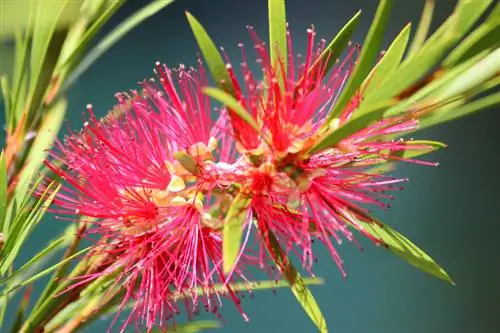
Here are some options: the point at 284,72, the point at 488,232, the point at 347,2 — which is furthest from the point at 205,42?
the point at 488,232

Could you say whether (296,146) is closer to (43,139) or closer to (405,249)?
(405,249)

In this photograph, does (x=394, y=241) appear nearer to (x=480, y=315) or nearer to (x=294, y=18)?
(x=294, y=18)

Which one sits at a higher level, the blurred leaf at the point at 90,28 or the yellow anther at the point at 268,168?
the blurred leaf at the point at 90,28

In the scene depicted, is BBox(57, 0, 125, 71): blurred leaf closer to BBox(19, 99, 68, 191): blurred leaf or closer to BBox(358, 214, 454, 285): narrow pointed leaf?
BBox(19, 99, 68, 191): blurred leaf

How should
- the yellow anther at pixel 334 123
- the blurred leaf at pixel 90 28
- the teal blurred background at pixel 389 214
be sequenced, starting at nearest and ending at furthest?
the yellow anther at pixel 334 123 → the blurred leaf at pixel 90 28 → the teal blurred background at pixel 389 214

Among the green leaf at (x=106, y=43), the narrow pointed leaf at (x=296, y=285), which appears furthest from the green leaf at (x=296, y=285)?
the green leaf at (x=106, y=43)

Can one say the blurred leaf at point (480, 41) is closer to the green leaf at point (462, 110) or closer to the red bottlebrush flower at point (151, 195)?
the green leaf at point (462, 110)
